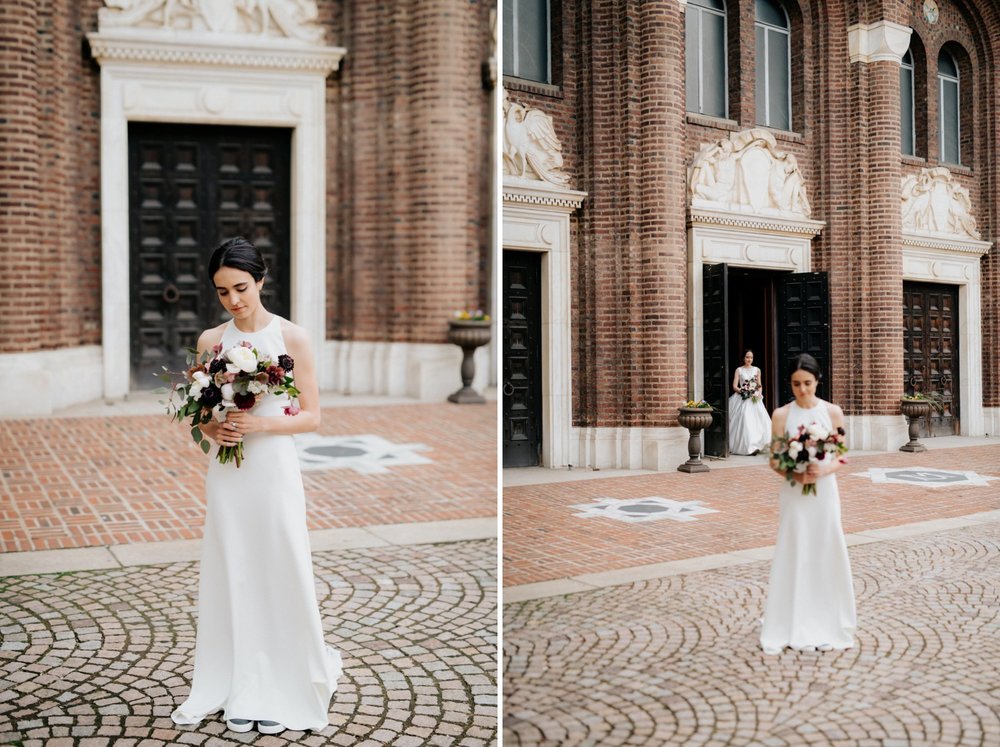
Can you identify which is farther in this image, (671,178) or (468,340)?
(468,340)

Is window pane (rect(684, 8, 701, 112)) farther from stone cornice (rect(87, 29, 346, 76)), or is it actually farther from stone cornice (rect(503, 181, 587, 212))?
stone cornice (rect(87, 29, 346, 76))

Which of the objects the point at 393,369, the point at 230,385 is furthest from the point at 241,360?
the point at 393,369

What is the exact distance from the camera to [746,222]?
2861 millimetres

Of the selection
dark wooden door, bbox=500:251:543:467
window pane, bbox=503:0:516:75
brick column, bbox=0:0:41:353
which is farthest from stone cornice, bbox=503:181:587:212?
brick column, bbox=0:0:41:353

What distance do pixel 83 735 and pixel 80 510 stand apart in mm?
3902

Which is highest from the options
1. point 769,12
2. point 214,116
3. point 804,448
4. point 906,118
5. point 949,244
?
point 214,116

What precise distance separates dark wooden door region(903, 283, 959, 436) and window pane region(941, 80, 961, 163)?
1.54 ft

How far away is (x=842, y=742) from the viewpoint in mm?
2387

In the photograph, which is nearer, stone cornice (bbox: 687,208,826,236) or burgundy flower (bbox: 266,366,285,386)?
stone cornice (bbox: 687,208,826,236)

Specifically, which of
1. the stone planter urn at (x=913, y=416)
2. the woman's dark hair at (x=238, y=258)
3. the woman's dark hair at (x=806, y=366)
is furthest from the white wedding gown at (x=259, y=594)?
the stone planter urn at (x=913, y=416)

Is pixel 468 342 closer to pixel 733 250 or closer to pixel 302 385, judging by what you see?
pixel 302 385

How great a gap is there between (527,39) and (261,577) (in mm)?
2235

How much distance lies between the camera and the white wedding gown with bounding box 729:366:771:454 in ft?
8.81

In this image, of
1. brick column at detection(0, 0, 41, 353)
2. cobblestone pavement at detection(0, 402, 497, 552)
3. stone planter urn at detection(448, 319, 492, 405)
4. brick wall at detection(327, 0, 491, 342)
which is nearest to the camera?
cobblestone pavement at detection(0, 402, 497, 552)
